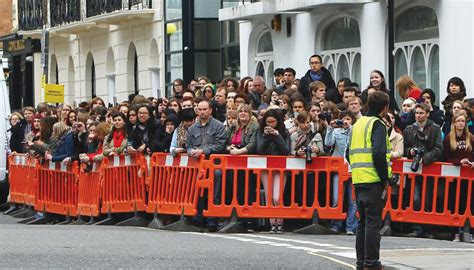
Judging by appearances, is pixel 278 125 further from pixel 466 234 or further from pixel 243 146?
pixel 466 234

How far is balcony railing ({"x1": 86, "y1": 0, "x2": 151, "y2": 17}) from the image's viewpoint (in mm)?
42594

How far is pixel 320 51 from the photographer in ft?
106

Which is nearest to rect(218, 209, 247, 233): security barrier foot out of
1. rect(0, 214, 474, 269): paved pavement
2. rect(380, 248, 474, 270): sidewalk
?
rect(0, 214, 474, 269): paved pavement

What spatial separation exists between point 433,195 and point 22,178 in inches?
396

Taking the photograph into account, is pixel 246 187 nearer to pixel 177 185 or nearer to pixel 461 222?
pixel 177 185

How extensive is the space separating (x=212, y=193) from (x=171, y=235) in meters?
1.56

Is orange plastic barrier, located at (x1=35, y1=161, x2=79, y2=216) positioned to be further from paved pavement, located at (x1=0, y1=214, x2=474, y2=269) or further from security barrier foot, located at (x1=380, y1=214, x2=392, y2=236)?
security barrier foot, located at (x1=380, y1=214, x2=392, y2=236)

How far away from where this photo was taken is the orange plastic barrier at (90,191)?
76.2ft

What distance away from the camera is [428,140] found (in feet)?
63.9

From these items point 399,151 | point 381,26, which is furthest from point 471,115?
point 381,26

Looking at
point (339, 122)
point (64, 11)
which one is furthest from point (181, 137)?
point (64, 11)

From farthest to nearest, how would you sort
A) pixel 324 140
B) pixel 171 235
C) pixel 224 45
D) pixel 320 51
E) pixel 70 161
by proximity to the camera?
pixel 224 45, pixel 320 51, pixel 70 161, pixel 324 140, pixel 171 235

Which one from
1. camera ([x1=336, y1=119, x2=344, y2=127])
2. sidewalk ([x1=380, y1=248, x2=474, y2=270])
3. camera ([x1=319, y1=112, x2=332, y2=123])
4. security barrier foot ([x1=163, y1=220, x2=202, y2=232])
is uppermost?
camera ([x1=319, y1=112, x2=332, y2=123])

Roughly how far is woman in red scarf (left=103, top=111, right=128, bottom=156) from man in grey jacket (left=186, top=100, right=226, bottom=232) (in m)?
1.76
